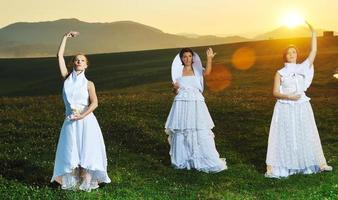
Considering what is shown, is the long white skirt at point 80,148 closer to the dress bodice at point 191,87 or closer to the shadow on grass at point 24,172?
the shadow on grass at point 24,172

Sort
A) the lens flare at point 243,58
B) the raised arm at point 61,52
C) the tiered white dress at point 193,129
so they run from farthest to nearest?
the lens flare at point 243,58 → the tiered white dress at point 193,129 → the raised arm at point 61,52

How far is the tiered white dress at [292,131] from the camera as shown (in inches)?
712

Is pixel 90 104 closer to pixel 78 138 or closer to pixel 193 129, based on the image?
pixel 78 138

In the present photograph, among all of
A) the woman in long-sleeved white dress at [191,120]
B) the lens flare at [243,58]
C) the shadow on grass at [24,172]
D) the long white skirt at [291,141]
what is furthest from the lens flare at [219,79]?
the shadow on grass at [24,172]

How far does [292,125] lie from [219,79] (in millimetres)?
47260

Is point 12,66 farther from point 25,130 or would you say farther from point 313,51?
point 313,51

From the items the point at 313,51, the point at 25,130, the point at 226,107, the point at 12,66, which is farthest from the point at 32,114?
the point at 12,66

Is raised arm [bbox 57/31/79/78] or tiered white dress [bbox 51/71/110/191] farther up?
raised arm [bbox 57/31/79/78]

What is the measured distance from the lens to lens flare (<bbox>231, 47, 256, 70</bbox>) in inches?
3006

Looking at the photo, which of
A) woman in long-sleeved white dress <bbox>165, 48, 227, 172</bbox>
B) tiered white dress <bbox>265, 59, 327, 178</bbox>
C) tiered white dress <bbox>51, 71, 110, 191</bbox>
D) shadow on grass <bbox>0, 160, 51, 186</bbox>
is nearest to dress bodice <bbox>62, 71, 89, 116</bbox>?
tiered white dress <bbox>51, 71, 110, 191</bbox>

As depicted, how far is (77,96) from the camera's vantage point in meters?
15.1

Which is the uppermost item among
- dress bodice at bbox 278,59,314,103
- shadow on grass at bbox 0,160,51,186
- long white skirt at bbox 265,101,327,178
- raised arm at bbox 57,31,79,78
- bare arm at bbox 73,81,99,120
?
raised arm at bbox 57,31,79,78

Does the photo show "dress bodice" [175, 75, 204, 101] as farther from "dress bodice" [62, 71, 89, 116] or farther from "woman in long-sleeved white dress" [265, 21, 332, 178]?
"dress bodice" [62, 71, 89, 116]

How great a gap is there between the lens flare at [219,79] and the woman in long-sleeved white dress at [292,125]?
35.2 meters
